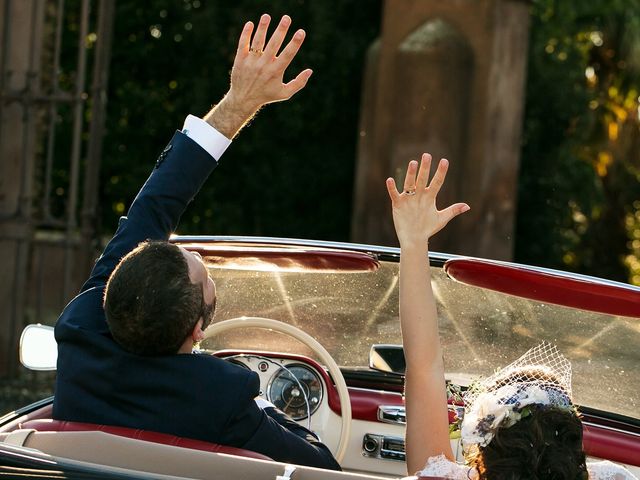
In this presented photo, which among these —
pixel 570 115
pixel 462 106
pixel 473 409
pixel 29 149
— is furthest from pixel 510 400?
pixel 570 115

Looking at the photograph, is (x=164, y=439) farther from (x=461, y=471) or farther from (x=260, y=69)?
(x=260, y=69)

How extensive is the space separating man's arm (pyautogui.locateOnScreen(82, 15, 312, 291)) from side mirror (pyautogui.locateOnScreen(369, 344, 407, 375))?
85cm

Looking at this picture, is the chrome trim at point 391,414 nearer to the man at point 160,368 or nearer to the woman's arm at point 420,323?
the man at point 160,368

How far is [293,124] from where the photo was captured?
570 inches

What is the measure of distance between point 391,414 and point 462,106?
9589mm

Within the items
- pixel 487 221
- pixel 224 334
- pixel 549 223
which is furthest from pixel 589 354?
pixel 549 223

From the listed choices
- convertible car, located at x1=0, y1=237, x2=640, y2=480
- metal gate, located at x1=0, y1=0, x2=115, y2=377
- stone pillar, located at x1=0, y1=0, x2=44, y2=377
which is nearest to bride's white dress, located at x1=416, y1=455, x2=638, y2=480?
convertible car, located at x1=0, y1=237, x2=640, y2=480

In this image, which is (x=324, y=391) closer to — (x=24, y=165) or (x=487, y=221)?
(x=24, y=165)

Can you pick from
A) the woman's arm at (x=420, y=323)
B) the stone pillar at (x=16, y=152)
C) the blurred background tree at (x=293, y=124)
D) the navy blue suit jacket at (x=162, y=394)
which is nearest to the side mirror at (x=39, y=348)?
the navy blue suit jacket at (x=162, y=394)

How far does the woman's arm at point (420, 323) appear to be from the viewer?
2.69 meters

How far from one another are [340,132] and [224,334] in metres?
11.2

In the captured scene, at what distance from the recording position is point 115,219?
15.0m

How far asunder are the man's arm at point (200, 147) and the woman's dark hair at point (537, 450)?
3.69 feet

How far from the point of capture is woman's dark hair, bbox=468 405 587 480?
7.60 ft
